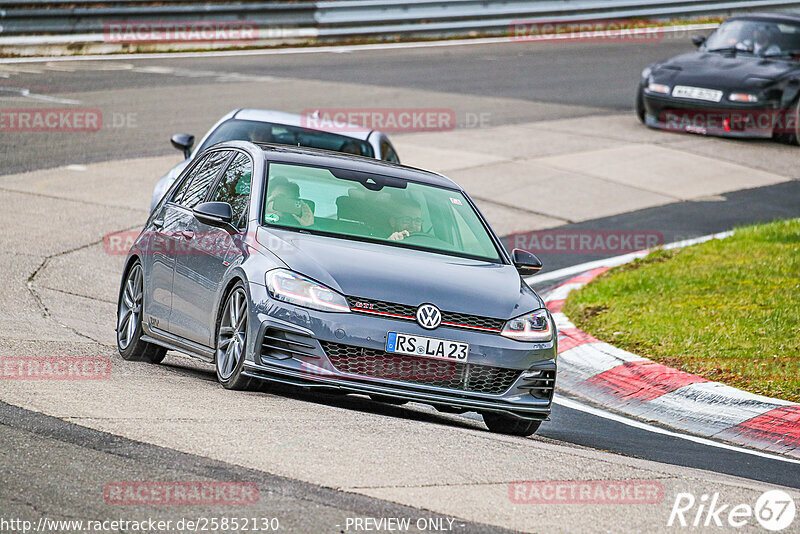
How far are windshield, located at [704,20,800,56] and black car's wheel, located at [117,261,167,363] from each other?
14.7 meters

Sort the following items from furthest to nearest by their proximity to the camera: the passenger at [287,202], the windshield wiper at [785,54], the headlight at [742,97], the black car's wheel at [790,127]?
the windshield wiper at [785,54], the black car's wheel at [790,127], the headlight at [742,97], the passenger at [287,202]

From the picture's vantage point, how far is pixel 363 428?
263 inches

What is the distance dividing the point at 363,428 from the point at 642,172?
12777mm

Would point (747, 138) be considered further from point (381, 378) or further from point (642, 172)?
point (381, 378)

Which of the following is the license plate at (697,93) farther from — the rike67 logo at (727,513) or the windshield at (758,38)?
the rike67 logo at (727,513)

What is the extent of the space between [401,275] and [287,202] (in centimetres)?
112

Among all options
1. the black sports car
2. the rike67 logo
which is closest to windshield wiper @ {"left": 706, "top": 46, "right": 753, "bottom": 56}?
the black sports car

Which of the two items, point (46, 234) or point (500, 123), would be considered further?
point (500, 123)

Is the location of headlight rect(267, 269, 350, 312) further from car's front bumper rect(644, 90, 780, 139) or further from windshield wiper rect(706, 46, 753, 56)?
windshield wiper rect(706, 46, 753, 56)

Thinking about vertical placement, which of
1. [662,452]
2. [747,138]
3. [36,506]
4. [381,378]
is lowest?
[747,138]

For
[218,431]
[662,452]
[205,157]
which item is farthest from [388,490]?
[205,157]

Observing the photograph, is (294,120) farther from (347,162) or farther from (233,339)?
(233,339)

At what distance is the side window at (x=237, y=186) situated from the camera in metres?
8.36

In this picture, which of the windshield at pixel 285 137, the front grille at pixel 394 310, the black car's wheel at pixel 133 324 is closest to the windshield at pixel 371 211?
the front grille at pixel 394 310
